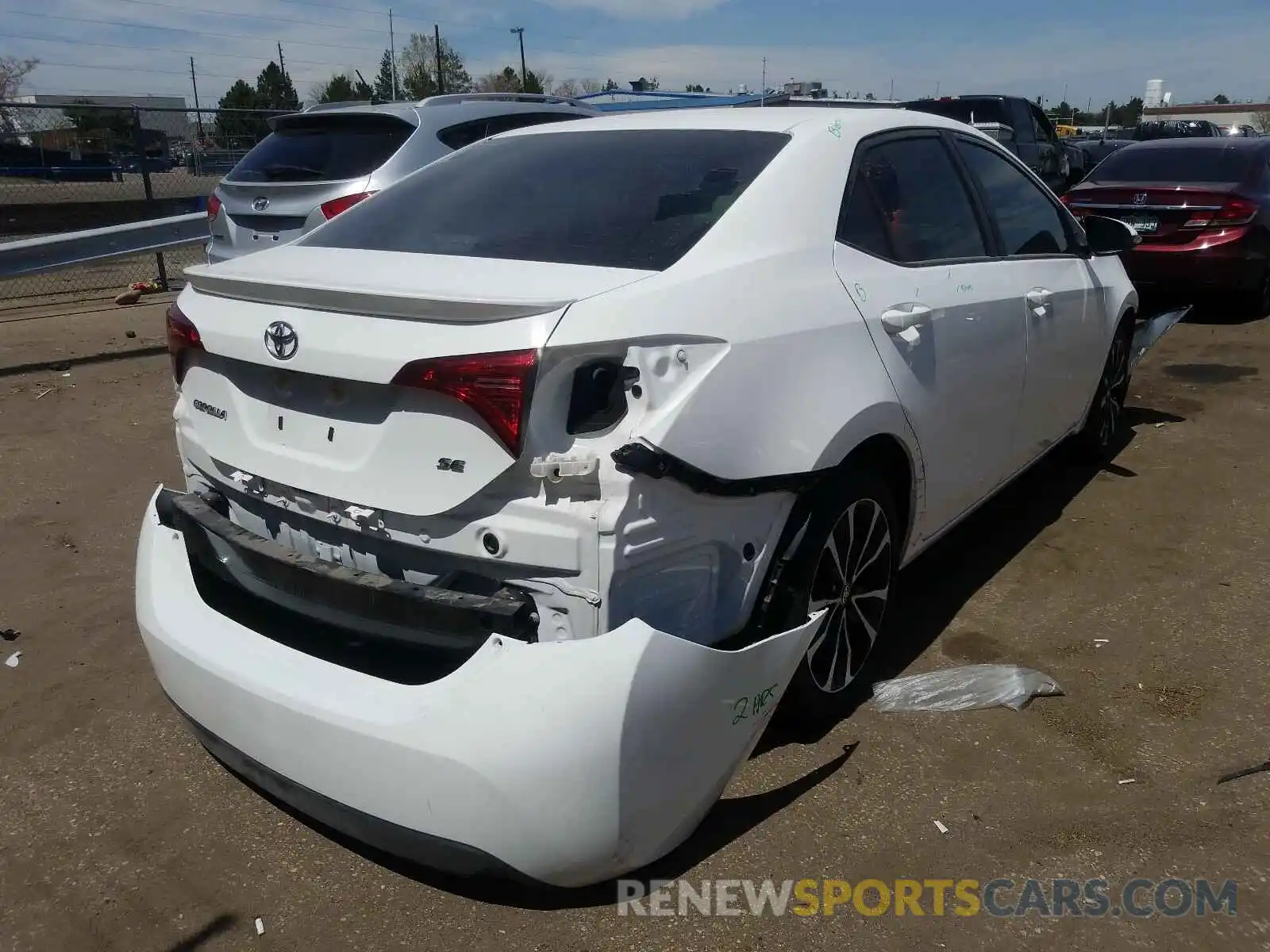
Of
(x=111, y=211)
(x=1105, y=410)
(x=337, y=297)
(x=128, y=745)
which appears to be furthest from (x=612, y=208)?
(x=111, y=211)

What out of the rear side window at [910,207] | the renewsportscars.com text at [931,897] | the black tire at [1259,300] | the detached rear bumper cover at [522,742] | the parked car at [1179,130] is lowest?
the renewsportscars.com text at [931,897]

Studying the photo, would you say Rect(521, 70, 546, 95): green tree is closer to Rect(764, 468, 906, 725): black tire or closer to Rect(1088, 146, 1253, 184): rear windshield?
Rect(1088, 146, 1253, 184): rear windshield

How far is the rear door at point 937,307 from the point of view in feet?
9.92

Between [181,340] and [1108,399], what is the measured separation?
4356mm

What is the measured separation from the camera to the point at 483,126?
746cm

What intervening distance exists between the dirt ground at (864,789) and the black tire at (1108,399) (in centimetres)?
54

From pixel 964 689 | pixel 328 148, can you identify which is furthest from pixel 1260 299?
pixel 328 148

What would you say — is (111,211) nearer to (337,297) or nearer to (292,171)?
(292,171)

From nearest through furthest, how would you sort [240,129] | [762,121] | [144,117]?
1. [762,121]
2. [144,117]
3. [240,129]

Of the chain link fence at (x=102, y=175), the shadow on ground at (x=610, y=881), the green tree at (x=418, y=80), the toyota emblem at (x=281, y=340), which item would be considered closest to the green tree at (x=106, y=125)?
the chain link fence at (x=102, y=175)

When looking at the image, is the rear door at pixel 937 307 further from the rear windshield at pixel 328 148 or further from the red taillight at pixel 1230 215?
the red taillight at pixel 1230 215

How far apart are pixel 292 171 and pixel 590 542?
5964mm

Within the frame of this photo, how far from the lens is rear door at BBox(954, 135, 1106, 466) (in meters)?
3.93

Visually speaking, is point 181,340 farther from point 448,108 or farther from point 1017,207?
point 448,108
